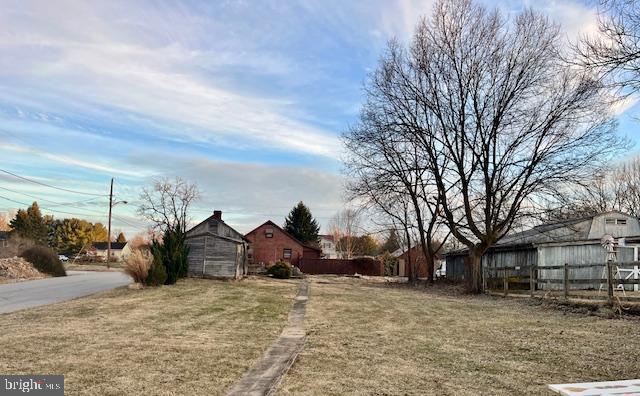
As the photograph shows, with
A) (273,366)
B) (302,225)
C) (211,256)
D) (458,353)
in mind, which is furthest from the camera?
(302,225)

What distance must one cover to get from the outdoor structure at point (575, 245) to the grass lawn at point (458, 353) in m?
13.3

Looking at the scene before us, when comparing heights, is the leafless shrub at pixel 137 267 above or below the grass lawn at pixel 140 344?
above

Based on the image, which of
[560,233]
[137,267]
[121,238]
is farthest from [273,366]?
[121,238]

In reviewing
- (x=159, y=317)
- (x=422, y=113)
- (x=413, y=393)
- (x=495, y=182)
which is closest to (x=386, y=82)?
(x=422, y=113)

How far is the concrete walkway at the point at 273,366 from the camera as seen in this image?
586cm

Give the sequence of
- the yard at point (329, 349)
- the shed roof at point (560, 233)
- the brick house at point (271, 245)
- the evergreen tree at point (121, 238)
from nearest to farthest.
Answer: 1. the yard at point (329, 349)
2. the shed roof at point (560, 233)
3. the brick house at point (271, 245)
4. the evergreen tree at point (121, 238)

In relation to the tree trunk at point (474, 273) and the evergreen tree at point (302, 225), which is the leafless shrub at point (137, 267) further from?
the evergreen tree at point (302, 225)

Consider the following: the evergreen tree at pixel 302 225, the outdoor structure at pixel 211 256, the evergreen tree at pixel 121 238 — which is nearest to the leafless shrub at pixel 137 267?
the outdoor structure at pixel 211 256

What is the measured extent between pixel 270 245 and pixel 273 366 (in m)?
53.3

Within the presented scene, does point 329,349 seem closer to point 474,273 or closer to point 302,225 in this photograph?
point 474,273

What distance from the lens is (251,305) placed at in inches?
645

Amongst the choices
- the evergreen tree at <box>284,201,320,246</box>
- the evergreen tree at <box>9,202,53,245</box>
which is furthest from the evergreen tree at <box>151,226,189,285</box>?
the evergreen tree at <box>9,202,53,245</box>

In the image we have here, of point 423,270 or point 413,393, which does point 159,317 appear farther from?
point 423,270

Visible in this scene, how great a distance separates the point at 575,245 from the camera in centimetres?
2653
